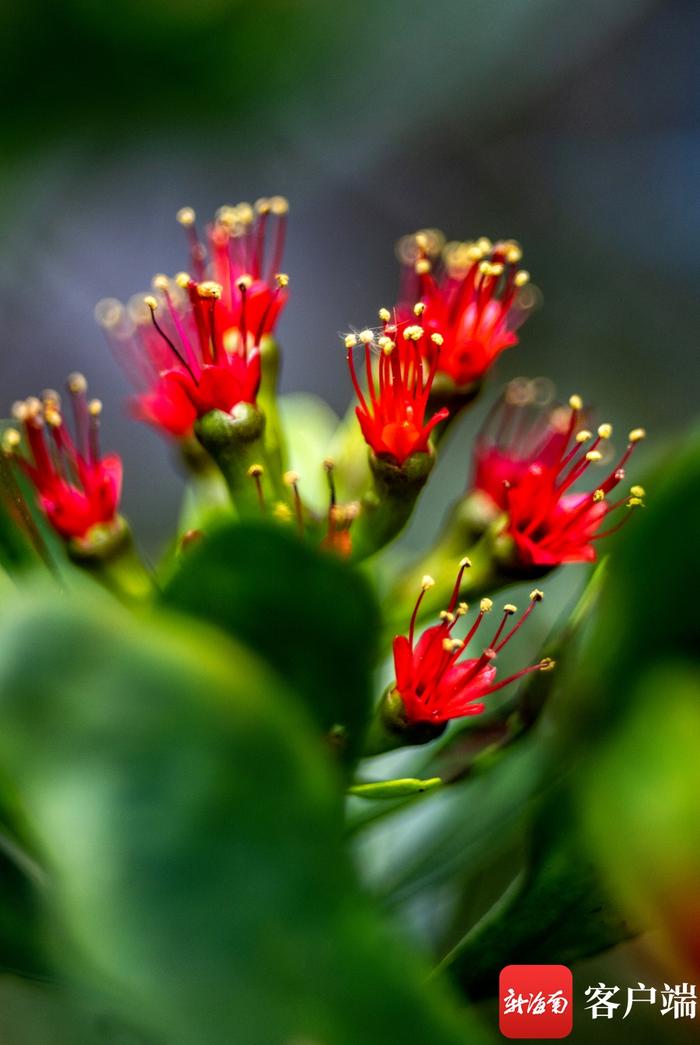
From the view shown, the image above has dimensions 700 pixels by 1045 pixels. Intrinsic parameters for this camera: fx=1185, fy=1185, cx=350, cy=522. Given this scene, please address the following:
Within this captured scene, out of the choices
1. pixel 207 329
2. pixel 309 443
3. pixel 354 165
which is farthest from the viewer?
pixel 354 165

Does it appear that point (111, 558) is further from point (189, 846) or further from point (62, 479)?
point (189, 846)

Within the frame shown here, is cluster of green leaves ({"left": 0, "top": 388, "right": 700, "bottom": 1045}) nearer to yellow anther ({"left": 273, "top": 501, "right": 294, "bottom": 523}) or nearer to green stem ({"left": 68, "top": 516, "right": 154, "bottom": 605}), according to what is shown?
green stem ({"left": 68, "top": 516, "right": 154, "bottom": 605})

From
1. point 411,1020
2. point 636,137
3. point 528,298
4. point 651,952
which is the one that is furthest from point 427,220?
point 411,1020

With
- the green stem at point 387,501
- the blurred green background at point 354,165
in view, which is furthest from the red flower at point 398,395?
the blurred green background at point 354,165

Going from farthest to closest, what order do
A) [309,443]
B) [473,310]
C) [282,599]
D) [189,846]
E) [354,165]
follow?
[354,165], [309,443], [473,310], [282,599], [189,846]

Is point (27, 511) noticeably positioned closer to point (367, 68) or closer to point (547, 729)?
point (547, 729)

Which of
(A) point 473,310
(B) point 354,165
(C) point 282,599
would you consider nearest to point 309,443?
(A) point 473,310
